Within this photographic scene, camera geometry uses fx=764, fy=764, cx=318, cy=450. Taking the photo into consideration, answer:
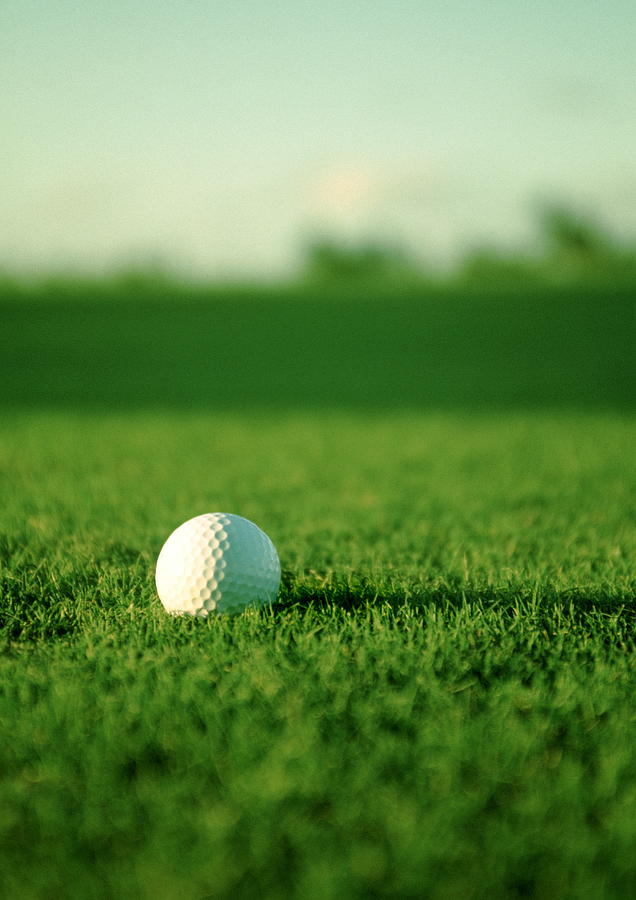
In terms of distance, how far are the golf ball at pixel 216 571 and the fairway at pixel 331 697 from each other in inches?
2.8

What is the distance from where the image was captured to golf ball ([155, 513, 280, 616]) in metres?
2.46

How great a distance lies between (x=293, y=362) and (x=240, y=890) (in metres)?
16.0

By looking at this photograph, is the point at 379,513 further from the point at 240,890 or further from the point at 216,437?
the point at 216,437

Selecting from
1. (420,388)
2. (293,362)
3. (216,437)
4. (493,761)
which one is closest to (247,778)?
(493,761)

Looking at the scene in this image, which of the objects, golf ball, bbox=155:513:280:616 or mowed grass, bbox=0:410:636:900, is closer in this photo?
mowed grass, bbox=0:410:636:900

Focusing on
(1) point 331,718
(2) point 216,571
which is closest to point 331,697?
(1) point 331,718

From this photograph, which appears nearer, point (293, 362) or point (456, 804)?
point (456, 804)

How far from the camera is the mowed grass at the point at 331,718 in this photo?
1406 millimetres

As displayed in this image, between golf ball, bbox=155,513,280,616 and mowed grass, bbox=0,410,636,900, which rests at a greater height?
golf ball, bbox=155,513,280,616

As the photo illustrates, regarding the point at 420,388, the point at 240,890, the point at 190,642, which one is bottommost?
the point at 240,890

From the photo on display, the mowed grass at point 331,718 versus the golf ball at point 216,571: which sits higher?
the golf ball at point 216,571

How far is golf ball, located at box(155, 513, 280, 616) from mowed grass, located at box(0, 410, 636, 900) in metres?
0.08

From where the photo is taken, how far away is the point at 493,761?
1.69 metres

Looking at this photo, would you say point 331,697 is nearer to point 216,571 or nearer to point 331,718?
point 331,718
